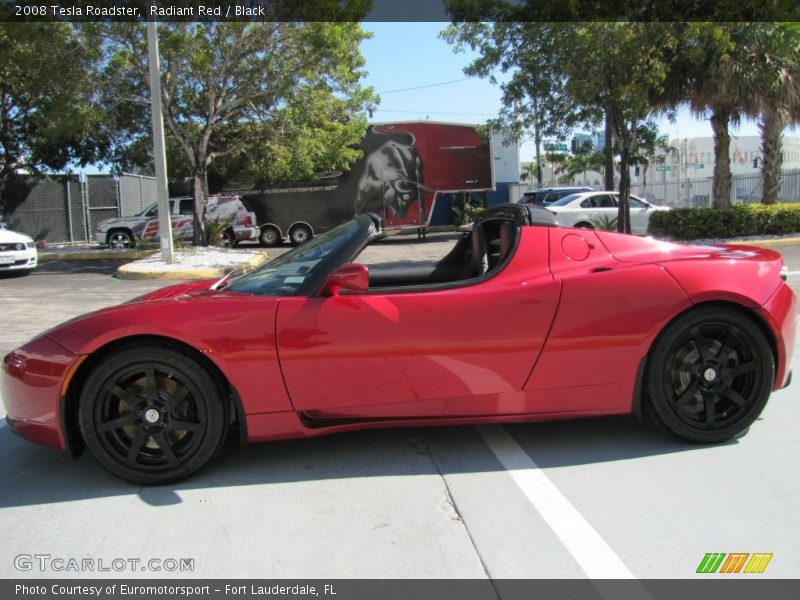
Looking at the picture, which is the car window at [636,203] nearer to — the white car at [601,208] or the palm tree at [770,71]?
the white car at [601,208]

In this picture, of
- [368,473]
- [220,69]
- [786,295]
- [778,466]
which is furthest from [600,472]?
[220,69]

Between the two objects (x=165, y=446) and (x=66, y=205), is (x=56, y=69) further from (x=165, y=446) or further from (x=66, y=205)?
(x=165, y=446)

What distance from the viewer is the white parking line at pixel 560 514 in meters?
2.58

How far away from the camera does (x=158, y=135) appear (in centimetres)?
1445

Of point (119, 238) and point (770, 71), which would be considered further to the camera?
point (119, 238)

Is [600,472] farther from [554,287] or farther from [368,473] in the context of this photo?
[368,473]

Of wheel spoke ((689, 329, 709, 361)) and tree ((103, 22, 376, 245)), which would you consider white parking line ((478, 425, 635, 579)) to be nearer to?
wheel spoke ((689, 329, 709, 361))

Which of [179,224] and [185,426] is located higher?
[179,224]

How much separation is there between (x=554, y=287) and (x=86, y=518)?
261cm

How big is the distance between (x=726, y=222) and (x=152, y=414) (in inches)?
684

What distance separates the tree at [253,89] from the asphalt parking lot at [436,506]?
13043 mm

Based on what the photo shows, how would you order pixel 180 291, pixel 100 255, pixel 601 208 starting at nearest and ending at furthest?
pixel 180 291
pixel 100 255
pixel 601 208

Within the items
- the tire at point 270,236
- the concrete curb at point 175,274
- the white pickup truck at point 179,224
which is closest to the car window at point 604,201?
the concrete curb at point 175,274
